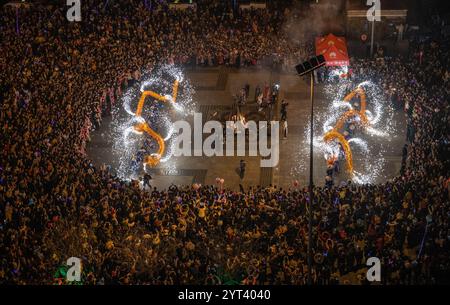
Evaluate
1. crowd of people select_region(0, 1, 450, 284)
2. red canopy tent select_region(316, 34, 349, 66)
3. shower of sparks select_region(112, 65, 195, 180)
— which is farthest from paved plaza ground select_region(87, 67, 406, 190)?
red canopy tent select_region(316, 34, 349, 66)

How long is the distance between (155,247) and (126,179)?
6.83 meters

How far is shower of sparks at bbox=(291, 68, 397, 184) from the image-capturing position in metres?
29.6

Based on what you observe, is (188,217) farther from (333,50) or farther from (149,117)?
(333,50)

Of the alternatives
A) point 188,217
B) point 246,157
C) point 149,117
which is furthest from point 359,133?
point 188,217

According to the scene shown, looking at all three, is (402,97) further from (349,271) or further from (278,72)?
(349,271)

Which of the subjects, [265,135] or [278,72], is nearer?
[265,135]

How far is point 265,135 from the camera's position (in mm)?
31906

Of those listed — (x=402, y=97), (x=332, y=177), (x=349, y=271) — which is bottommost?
(x=349, y=271)

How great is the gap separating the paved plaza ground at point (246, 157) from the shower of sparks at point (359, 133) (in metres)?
0.23

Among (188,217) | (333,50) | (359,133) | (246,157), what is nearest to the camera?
(188,217)

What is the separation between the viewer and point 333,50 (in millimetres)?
34938

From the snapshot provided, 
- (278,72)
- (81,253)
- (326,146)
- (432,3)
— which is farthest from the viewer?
(432,3)

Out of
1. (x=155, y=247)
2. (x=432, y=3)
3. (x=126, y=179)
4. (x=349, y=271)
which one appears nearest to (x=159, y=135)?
(x=126, y=179)

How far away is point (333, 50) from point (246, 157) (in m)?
7.93
